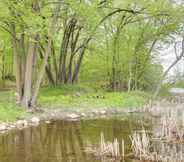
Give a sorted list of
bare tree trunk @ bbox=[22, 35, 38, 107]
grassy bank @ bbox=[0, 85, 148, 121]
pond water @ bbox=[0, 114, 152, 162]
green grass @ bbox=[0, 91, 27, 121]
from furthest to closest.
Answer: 1. bare tree trunk @ bbox=[22, 35, 38, 107]
2. grassy bank @ bbox=[0, 85, 148, 121]
3. green grass @ bbox=[0, 91, 27, 121]
4. pond water @ bbox=[0, 114, 152, 162]

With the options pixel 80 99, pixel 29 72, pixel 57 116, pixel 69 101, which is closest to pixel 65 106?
pixel 69 101

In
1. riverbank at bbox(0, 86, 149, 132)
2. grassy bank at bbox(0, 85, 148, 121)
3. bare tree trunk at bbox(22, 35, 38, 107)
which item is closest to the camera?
riverbank at bbox(0, 86, 149, 132)

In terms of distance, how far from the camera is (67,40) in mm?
24719

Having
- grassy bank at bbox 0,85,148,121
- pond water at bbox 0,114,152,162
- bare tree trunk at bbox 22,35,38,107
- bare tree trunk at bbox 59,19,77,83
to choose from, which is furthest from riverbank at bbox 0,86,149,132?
bare tree trunk at bbox 59,19,77,83

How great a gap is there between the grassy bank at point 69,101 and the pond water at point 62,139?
1765 mm

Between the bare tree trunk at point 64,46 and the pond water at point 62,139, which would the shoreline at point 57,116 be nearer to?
the pond water at point 62,139

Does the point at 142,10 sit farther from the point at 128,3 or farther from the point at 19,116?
the point at 19,116

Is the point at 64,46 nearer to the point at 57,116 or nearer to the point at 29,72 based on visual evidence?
the point at 29,72

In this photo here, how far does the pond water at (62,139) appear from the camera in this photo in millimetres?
8633

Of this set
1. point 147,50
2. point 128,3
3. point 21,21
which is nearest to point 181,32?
point 147,50

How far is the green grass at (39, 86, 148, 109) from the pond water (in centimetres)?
357

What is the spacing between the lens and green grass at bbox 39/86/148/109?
60.3ft

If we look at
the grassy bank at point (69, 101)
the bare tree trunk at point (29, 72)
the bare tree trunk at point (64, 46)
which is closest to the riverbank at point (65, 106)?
the grassy bank at point (69, 101)

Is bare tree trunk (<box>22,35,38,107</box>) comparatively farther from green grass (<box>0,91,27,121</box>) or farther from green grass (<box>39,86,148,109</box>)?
green grass (<box>39,86,148,109</box>)
